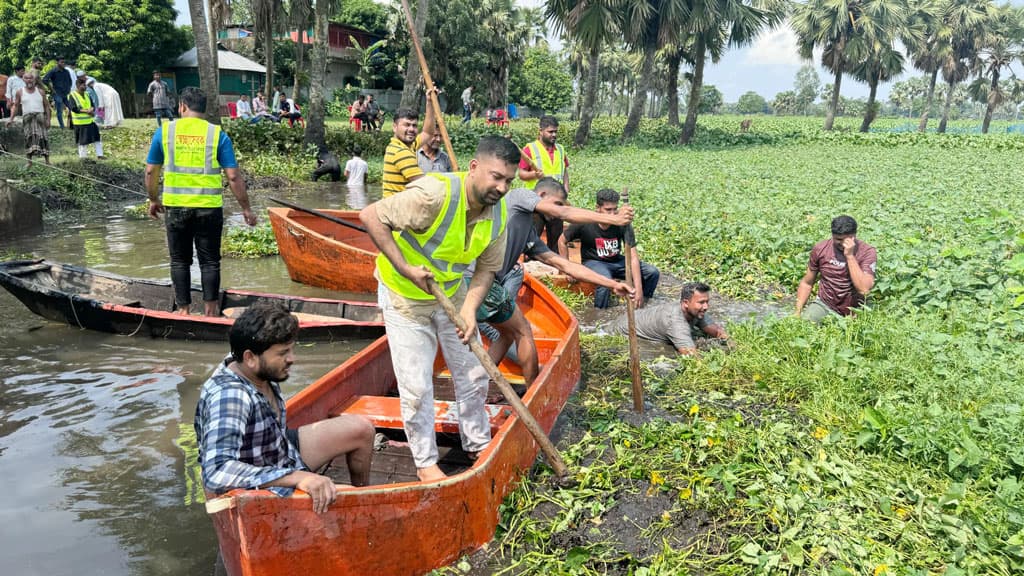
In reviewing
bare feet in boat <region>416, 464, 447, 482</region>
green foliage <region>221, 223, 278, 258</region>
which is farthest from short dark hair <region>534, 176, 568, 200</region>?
green foliage <region>221, 223, 278, 258</region>

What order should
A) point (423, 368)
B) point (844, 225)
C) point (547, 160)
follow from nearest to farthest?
point (423, 368) < point (844, 225) < point (547, 160)

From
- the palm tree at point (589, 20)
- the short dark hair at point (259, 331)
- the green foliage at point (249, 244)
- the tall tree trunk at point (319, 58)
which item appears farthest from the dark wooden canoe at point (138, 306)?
the palm tree at point (589, 20)

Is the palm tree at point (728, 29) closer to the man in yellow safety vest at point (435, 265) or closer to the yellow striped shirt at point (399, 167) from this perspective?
the yellow striped shirt at point (399, 167)

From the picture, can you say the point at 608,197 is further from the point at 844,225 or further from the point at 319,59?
the point at 319,59

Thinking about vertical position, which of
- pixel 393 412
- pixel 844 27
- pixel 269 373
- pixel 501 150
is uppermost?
pixel 844 27

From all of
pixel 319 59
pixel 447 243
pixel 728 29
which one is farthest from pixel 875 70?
pixel 447 243

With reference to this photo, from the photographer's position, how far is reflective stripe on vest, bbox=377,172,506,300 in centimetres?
347

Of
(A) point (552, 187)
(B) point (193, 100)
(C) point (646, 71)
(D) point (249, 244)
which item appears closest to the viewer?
(A) point (552, 187)

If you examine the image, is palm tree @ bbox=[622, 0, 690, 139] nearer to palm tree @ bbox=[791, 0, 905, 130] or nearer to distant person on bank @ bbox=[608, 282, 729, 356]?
palm tree @ bbox=[791, 0, 905, 130]

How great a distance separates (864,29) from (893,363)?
36.0 metres

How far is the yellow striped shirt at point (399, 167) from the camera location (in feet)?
20.1

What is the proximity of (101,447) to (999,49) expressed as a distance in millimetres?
54792

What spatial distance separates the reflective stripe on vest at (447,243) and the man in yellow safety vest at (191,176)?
10.8 feet

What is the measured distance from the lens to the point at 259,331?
291 cm
